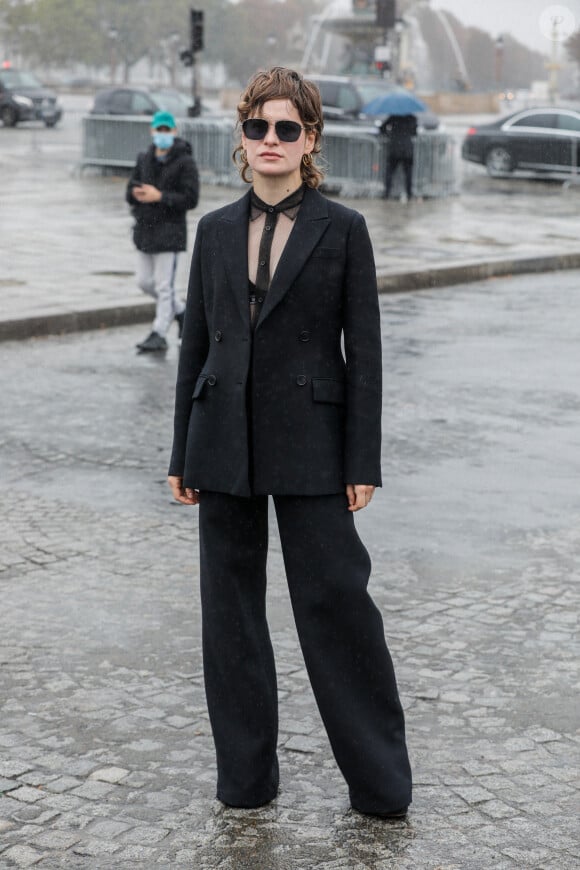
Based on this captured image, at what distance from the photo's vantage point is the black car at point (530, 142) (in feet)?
98.8

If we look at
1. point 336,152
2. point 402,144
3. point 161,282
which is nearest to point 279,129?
point 161,282

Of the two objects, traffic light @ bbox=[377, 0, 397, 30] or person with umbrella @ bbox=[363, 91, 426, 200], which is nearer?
person with umbrella @ bbox=[363, 91, 426, 200]

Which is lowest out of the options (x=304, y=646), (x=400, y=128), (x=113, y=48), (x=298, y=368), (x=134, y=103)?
(x=304, y=646)

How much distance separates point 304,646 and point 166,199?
733 centimetres

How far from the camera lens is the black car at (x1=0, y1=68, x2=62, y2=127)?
4616 centimetres

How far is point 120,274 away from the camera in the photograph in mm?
15016

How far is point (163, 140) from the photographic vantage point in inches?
429

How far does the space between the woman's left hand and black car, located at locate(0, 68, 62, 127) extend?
44126mm

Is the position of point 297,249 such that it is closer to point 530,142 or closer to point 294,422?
point 294,422

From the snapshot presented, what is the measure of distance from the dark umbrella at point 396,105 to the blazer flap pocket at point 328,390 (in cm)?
2101

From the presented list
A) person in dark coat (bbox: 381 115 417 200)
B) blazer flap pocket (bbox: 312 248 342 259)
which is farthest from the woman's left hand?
person in dark coat (bbox: 381 115 417 200)

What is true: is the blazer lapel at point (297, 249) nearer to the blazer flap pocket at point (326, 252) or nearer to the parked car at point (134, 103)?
the blazer flap pocket at point (326, 252)

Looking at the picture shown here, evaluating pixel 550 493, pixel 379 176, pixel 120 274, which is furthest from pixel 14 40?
pixel 550 493

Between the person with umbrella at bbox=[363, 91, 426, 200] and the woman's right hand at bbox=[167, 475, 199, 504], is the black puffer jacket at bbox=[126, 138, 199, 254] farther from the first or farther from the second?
the person with umbrella at bbox=[363, 91, 426, 200]
